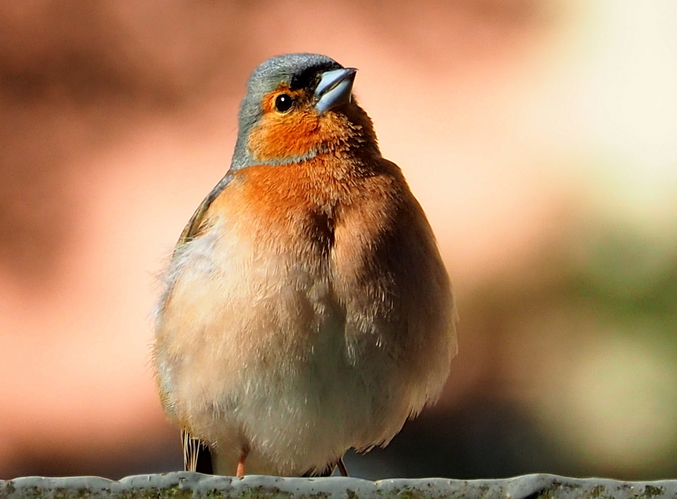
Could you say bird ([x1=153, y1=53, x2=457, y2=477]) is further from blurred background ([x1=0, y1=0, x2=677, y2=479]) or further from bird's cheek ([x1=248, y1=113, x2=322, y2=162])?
blurred background ([x1=0, y1=0, x2=677, y2=479])

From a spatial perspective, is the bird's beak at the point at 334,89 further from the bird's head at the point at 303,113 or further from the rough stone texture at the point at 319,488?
the rough stone texture at the point at 319,488

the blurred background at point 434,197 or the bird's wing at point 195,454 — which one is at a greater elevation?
the blurred background at point 434,197

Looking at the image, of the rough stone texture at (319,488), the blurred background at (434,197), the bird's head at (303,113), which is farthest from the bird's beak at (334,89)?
the rough stone texture at (319,488)

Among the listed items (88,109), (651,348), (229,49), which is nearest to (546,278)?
(651,348)

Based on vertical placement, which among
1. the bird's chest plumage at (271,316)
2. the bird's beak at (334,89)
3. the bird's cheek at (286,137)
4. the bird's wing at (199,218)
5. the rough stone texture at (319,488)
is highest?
the bird's beak at (334,89)

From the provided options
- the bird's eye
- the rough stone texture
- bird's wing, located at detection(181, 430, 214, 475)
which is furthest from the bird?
the rough stone texture

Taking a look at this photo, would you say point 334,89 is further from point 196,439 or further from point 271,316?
point 196,439

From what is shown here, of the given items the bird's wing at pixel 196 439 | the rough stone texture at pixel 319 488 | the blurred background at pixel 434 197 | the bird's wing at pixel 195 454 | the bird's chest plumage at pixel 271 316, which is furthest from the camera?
the blurred background at pixel 434 197
